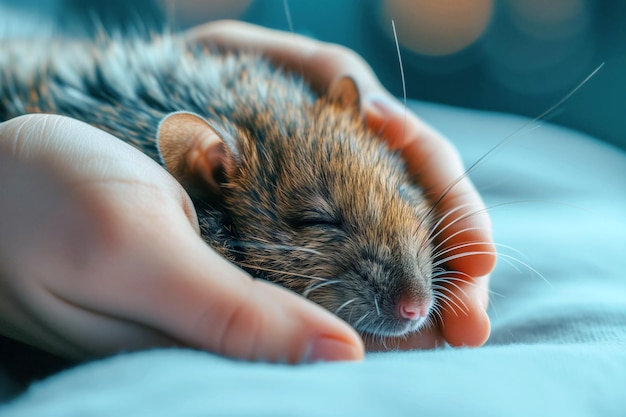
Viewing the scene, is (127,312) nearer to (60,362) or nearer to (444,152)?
(60,362)

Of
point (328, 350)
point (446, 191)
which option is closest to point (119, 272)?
point (328, 350)

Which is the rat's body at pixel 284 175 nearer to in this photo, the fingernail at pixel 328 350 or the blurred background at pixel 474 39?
the fingernail at pixel 328 350

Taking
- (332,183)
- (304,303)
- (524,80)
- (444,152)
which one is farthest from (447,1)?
(304,303)

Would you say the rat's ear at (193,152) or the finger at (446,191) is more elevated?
the rat's ear at (193,152)

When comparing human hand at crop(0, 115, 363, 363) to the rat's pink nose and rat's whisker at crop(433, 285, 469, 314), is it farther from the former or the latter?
rat's whisker at crop(433, 285, 469, 314)

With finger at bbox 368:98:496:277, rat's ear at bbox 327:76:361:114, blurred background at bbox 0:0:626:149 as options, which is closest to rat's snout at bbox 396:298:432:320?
finger at bbox 368:98:496:277

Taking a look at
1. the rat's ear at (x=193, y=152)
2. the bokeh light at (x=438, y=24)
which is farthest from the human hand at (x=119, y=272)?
the bokeh light at (x=438, y=24)
